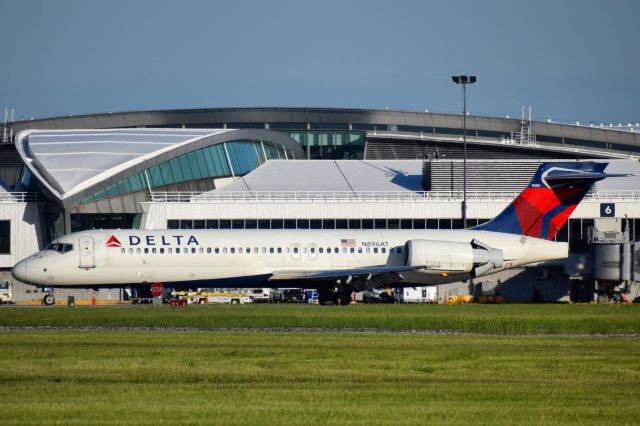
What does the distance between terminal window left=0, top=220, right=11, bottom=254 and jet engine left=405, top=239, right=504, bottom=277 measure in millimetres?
30963

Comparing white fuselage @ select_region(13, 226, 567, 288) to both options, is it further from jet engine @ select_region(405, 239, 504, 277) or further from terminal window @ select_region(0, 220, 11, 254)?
terminal window @ select_region(0, 220, 11, 254)

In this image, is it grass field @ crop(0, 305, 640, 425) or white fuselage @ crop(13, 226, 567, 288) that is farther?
white fuselage @ crop(13, 226, 567, 288)

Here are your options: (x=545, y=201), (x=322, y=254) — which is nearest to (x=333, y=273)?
(x=322, y=254)

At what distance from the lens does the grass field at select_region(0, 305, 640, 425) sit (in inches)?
777

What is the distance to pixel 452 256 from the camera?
57906 millimetres

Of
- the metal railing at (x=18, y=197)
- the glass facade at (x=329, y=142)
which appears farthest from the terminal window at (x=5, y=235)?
the glass facade at (x=329, y=142)

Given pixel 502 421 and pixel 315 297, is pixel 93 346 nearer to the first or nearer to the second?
pixel 502 421

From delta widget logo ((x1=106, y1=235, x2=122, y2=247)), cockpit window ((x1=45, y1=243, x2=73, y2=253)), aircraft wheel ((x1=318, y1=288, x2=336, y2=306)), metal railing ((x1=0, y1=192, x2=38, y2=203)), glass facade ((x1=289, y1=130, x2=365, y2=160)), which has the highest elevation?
glass facade ((x1=289, y1=130, x2=365, y2=160))

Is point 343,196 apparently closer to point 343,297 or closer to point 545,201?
point 545,201

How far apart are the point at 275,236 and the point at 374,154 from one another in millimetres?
52987

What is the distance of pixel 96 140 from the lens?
84.3 metres

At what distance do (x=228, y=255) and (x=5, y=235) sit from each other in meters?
25.0

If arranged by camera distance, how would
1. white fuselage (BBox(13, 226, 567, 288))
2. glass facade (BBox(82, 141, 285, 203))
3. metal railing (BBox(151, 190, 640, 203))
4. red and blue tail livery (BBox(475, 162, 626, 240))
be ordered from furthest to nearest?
glass facade (BBox(82, 141, 285, 203)) → metal railing (BBox(151, 190, 640, 203)) → red and blue tail livery (BBox(475, 162, 626, 240)) → white fuselage (BBox(13, 226, 567, 288))

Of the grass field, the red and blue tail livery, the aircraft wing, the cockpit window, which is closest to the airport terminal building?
the red and blue tail livery
